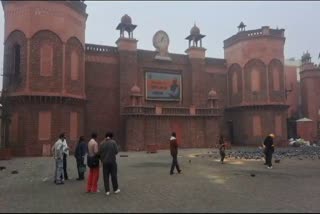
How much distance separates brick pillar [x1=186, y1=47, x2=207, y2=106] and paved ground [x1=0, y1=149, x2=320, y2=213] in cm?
2430

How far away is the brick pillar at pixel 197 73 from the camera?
3919 cm

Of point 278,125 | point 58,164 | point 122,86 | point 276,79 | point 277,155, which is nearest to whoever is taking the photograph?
point 58,164

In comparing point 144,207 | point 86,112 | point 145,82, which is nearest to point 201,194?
point 144,207

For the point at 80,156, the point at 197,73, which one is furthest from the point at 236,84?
the point at 80,156

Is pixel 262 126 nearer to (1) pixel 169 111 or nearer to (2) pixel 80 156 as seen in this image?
(1) pixel 169 111

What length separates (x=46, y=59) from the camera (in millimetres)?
28219

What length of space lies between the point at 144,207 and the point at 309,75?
155 ft

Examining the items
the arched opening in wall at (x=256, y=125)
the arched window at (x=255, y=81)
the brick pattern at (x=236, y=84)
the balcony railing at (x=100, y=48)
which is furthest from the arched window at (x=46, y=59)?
the arched opening in wall at (x=256, y=125)

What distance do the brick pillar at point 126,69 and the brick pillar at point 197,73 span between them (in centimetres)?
677

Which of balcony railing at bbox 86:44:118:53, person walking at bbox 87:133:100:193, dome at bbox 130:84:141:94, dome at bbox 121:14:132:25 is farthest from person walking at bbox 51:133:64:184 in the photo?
dome at bbox 121:14:132:25

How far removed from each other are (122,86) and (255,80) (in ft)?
47.9

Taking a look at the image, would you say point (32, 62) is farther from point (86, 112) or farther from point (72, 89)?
point (86, 112)

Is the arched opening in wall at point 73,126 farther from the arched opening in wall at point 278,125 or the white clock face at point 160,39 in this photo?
the arched opening in wall at point 278,125

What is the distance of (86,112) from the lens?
33.8 metres
